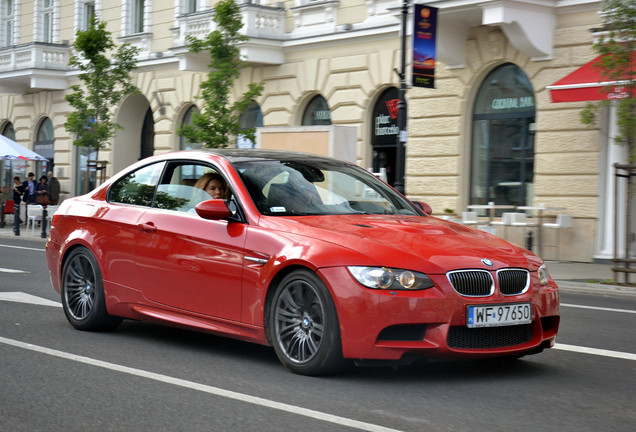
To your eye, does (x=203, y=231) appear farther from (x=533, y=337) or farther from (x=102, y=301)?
(x=533, y=337)

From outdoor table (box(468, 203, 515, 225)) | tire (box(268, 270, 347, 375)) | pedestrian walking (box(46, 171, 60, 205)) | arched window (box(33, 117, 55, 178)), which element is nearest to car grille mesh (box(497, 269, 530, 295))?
tire (box(268, 270, 347, 375))

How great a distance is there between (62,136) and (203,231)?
29340mm

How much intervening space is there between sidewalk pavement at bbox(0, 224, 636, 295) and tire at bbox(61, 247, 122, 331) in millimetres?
7943

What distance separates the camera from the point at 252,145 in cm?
2569

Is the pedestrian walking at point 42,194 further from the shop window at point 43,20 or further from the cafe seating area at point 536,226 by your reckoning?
the cafe seating area at point 536,226

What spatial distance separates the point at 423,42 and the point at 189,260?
1370 centimetres

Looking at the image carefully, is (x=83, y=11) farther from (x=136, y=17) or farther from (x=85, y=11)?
(x=136, y=17)

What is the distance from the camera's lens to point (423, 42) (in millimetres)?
19922

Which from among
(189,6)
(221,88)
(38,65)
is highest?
(189,6)

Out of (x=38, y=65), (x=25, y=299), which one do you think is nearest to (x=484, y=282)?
(x=25, y=299)

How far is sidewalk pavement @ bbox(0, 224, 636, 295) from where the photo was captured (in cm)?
1403

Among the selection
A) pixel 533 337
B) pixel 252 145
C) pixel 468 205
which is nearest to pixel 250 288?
pixel 533 337

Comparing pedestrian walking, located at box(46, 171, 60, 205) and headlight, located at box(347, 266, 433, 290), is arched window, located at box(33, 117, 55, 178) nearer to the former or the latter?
pedestrian walking, located at box(46, 171, 60, 205)

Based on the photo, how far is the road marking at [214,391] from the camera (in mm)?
5008
